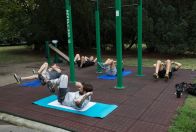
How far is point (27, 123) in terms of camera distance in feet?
17.4

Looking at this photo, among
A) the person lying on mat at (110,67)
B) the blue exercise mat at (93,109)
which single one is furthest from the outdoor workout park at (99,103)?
the person lying on mat at (110,67)

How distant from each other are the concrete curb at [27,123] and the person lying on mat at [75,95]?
90 centimetres

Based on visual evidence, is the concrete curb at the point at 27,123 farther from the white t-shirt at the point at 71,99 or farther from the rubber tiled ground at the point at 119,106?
the white t-shirt at the point at 71,99

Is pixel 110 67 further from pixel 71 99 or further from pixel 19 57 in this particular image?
pixel 19 57

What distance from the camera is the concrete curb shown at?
4989 millimetres

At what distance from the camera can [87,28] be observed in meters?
18.7

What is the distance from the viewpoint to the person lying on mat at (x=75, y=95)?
571 cm

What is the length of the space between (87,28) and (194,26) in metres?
6.93

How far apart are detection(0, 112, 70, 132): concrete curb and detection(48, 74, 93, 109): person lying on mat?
90 centimetres

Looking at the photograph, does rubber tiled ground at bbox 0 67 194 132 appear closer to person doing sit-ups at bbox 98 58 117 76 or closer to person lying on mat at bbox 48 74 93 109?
person lying on mat at bbox 48 74 93 109

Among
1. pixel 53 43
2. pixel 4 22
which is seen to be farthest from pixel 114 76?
pixel 4 22

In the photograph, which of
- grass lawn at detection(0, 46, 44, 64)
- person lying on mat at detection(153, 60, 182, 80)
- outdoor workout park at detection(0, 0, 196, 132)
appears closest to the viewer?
outdoor workout park at detection(0, 0, 196, 132)

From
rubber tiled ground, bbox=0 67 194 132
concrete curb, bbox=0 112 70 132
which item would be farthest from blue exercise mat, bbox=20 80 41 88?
concrete curb, bbox=0 112 70 132

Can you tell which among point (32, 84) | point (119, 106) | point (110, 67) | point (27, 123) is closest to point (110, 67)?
point (110, 67)
